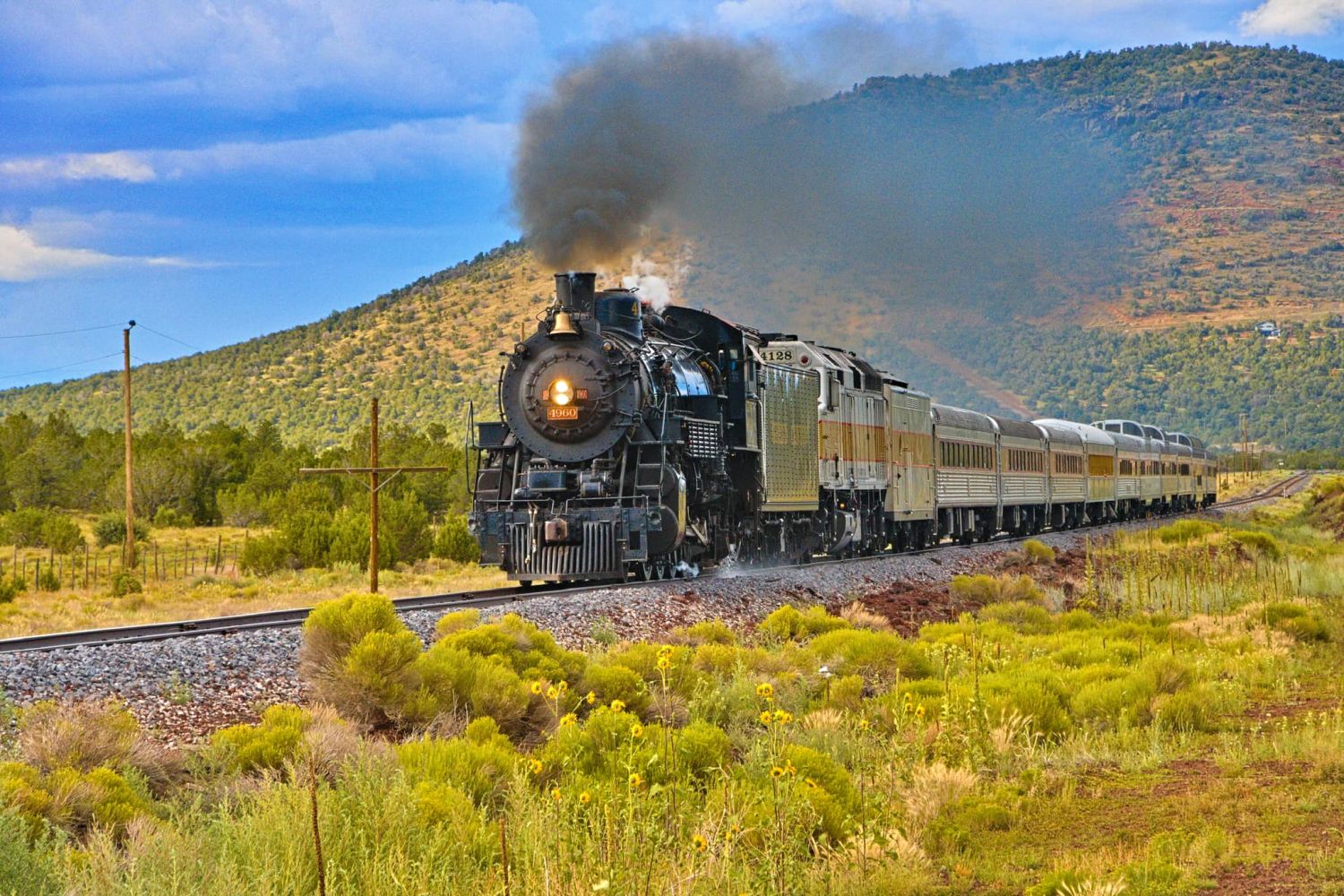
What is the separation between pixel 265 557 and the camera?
118ft

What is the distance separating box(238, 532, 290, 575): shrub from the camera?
35906 millimetres

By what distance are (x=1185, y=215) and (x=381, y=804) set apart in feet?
646

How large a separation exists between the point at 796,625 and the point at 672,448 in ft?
12.2

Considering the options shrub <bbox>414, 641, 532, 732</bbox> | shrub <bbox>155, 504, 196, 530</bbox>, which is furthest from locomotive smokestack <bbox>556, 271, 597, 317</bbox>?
shrub <bbox>155, 504, 196, 530</bbox>

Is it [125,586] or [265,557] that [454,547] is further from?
[125,586]

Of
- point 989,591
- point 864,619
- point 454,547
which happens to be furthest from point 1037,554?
point 454,547

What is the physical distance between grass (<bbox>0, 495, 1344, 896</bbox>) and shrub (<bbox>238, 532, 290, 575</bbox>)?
23.1 meters

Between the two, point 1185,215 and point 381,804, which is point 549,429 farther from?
point 1185,215

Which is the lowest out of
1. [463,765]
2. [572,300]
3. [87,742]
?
[463,765]

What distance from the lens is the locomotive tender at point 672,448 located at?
19484 mm

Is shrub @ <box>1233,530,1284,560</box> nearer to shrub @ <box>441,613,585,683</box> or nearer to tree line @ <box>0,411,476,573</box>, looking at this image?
tree line @ <box>0,411,476,573</box>

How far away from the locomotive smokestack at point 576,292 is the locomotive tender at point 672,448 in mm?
26

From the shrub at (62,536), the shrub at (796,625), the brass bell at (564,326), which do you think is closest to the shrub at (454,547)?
the shrub at (62,536)

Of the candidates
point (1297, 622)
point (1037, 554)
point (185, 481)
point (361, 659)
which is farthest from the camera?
point (185, 481)
